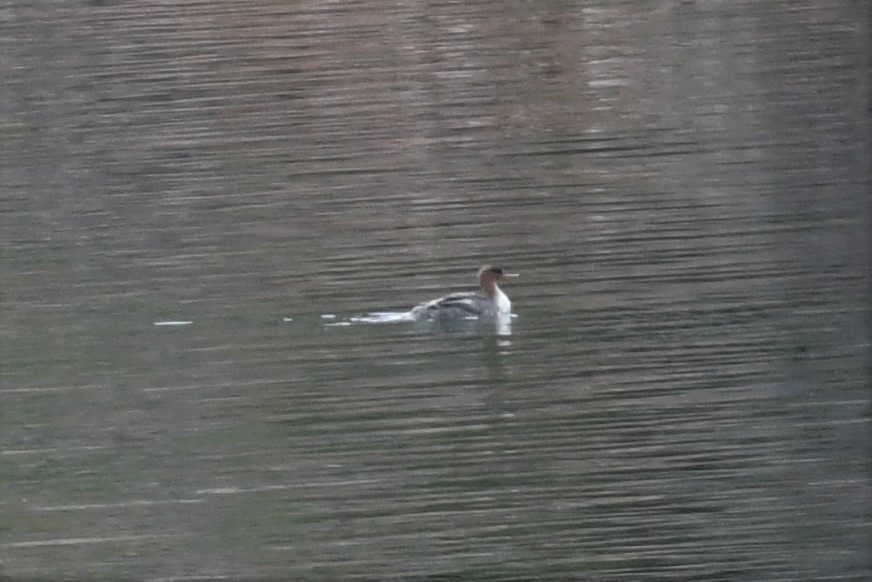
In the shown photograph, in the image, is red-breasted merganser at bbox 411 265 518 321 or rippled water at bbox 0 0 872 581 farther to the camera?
red-breasted merganser at bbox 411 265 518 321

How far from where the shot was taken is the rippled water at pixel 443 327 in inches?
145

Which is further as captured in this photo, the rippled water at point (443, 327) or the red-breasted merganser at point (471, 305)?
the red-breasted merganser at point (471, 305)

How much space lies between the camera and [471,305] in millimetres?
5281

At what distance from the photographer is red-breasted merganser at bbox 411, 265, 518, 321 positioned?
5.27m

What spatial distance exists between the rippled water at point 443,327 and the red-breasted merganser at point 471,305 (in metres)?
0.06

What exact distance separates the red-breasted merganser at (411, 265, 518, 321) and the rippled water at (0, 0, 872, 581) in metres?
0.06

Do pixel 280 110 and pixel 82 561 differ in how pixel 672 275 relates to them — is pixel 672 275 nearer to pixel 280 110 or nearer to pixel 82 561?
pixel 82 561

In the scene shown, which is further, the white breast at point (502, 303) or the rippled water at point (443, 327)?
the white breast at point (502, 303)

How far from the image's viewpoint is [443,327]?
5.32 meters

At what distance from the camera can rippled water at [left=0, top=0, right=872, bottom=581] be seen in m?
3.68

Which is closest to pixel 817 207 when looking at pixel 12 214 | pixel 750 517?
pixel 750 517

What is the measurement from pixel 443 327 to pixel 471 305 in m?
0.11

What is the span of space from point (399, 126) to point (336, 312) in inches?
104

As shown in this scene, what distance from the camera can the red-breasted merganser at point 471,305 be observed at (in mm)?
5266
